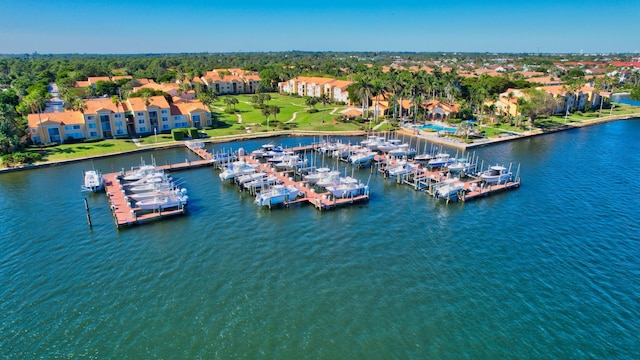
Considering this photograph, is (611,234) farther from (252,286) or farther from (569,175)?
(252,286)

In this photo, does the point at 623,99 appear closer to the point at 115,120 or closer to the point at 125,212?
the point at 115,120

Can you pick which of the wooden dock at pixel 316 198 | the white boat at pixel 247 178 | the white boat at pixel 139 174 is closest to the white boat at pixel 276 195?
the wooden dock at pixel 316 198

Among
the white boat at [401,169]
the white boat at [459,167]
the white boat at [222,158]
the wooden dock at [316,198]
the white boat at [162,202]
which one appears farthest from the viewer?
the white boat at [222,158]

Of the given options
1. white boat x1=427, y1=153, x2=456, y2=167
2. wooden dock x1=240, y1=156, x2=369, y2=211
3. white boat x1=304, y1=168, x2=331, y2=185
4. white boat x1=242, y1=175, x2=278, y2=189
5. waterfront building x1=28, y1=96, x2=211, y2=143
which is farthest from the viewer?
waterfront building x1=28, y1=96, x2=211, y2=143

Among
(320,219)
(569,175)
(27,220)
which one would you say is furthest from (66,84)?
(569,175)

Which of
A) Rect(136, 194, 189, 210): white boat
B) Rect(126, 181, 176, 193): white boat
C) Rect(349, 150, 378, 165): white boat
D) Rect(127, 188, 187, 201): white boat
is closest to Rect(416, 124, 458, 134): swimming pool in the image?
Rect(349, 150, 378, 165): white boat

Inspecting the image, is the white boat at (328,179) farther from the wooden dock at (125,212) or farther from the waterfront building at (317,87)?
the waterfront building at (317,87)

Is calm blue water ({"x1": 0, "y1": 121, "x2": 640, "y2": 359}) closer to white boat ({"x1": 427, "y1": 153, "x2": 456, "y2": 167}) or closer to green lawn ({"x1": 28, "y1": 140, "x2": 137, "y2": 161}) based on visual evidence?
white boat ({"x1": 427, "y1": 153, "x2": 456, "y2": 167})
